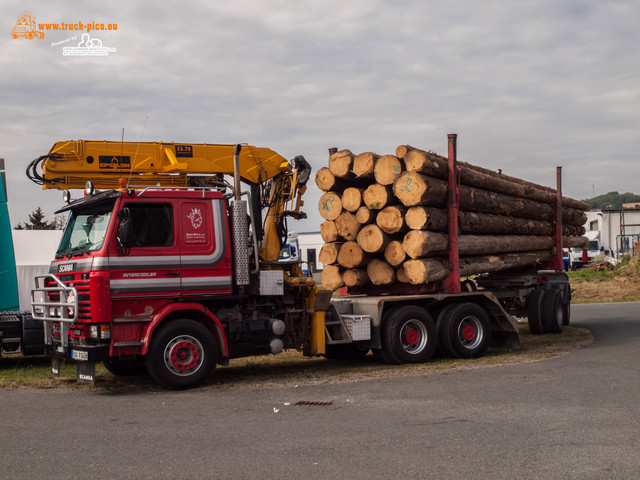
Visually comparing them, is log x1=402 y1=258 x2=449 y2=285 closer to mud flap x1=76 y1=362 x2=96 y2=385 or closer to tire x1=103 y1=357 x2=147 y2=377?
tire x1=103 y1=357 x2=147 y2=377

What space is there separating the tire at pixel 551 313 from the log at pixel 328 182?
19.1ft

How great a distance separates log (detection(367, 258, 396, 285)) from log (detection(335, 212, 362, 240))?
0.60 meters

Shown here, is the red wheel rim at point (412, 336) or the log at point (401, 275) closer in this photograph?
the red wheel rim at point (412, 336)

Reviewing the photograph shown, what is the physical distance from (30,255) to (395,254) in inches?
384

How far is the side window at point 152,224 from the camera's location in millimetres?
9867

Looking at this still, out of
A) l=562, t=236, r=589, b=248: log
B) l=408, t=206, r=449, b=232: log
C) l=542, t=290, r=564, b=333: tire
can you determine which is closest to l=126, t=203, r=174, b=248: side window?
l=408, t=206, r=449, b=232: log

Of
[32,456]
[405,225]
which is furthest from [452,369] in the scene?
[32,456]

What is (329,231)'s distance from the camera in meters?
13.4

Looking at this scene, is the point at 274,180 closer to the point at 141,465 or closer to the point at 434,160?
the point at 434,160

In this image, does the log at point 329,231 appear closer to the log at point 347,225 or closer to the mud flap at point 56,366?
the log at point 347,225

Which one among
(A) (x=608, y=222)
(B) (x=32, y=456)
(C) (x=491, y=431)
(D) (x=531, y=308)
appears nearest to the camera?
(B) (x=32, y=456)

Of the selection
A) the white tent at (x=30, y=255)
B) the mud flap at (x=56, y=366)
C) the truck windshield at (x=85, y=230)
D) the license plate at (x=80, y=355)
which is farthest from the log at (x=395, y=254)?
the white tent at (x=30, y=255)

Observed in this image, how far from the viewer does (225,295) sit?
10406 mm

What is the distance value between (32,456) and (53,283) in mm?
4432
